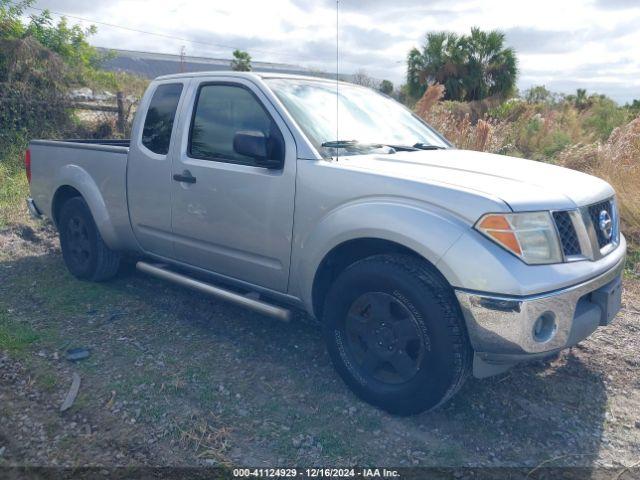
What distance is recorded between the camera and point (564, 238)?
313 cm

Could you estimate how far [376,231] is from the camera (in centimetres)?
328

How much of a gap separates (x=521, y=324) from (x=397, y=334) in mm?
678

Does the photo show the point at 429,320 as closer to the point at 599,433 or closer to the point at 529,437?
the point at 529,437

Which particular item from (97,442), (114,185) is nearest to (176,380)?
(97,442)

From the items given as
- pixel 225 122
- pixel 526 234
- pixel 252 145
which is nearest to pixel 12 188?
pixel 225 122

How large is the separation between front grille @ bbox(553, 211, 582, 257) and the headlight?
71mm

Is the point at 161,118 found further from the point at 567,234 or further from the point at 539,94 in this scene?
the point at 539,94

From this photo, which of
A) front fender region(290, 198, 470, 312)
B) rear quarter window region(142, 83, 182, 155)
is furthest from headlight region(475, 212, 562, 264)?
rear quarter window region(142, 83, 182, 155)

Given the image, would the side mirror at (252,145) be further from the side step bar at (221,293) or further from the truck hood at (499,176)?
the side step bar at (221,293)

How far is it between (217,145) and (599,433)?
3.01 metres

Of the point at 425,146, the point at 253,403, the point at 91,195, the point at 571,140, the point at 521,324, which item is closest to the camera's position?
the point at 521,324

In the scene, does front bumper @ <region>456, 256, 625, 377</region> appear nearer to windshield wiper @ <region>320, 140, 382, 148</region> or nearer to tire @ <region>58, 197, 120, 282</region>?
windshield wiper @ <region>320, 140, 382, 148</region>

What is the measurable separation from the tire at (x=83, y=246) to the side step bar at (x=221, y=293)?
0.73m

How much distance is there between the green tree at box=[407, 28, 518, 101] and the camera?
1962cm
